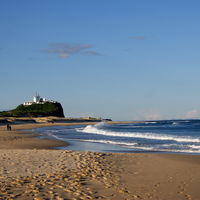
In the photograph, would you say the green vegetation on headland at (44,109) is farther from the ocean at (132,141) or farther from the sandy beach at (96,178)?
the sandy beach at (96,178)

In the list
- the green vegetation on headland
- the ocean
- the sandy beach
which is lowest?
the ocean

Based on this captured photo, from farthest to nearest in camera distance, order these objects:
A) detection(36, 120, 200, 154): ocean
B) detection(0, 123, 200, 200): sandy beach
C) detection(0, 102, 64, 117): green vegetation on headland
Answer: detection(0, 102, 64, 117): green vegetation on headland
detection(36, 120, 200, 154): ocean
detection(0, 123, 200, 200): sandy beach

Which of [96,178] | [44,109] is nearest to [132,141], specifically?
[96,178]

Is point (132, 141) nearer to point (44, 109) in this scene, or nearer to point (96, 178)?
point (96, 178)

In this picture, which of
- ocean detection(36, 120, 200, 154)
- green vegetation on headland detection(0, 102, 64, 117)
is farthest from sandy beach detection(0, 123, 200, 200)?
green vegetation on headland detection(0, 102, 64, 117)

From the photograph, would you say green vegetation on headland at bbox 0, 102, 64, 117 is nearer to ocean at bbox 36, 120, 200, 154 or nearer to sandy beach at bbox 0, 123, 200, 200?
ocean at bbox 36, 120, 200, 154

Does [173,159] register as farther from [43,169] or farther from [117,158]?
[43,169]

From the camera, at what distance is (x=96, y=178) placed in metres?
10.5

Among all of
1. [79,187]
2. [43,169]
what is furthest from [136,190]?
[43,169]

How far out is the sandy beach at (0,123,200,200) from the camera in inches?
338

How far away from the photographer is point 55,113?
179m

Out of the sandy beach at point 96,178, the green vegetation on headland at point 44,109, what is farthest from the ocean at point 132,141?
the green vegetation on headland at point 44,109

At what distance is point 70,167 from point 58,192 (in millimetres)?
→ 3783

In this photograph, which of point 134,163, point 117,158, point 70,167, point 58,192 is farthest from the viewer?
point 117,158
